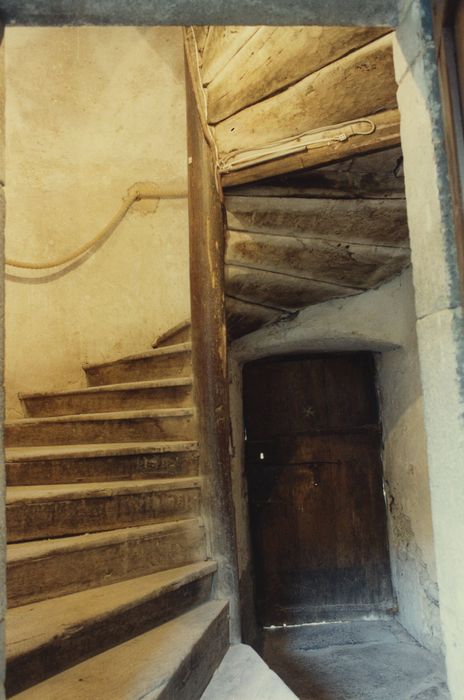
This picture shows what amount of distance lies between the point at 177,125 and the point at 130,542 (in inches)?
116

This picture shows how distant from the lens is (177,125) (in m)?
3.75

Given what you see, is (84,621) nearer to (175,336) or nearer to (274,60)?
(175,336)

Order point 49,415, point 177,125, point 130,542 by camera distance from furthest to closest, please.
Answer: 1. point 177,125
2. point 49,415
3. point 130,542

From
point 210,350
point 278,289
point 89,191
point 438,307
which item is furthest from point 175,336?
point 438,307

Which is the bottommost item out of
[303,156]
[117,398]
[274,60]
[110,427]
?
[110,427]

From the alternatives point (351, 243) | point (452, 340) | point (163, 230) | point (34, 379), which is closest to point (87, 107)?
point (163, 230)

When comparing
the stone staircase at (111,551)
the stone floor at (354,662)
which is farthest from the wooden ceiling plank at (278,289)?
the stone floor at (354,662)

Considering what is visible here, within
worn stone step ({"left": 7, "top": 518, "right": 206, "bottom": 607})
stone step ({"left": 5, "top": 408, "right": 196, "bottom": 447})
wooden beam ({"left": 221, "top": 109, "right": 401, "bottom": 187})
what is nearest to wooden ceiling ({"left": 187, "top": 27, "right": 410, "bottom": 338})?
wooden beam ({"left": 221, "top": 109, "right": 401, "bottom": 187})

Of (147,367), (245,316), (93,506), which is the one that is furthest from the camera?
(245,316)

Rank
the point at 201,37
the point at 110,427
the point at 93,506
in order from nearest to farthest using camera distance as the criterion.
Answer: the point at 93,506 → the point at 110,427 → the point at 201,37

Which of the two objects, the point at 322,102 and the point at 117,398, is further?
the point at 117,398

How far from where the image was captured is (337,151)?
2080mm

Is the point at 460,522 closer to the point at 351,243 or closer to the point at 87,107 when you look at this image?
the point at 351,243

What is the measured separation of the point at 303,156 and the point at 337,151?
14 cm
